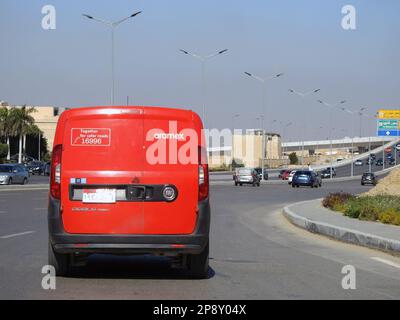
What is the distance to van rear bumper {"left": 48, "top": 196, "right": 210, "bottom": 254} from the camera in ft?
31.3

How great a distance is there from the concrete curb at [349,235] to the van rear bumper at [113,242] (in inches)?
242

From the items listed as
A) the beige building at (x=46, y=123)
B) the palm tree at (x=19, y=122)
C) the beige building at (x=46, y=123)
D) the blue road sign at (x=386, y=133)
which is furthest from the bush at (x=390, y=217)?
the beige building at (x=46, y=123)

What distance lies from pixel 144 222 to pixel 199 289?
1099mm

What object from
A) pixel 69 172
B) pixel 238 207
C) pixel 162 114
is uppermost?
pixel 162 114

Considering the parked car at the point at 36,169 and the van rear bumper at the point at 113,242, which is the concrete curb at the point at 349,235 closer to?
the van rear bumper at the point at 113,242

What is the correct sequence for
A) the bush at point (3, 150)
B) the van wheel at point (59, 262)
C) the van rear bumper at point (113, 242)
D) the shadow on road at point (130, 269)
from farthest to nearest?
the bush at point (3, 150) < the shadow on road at point (130, 269) < the van wheel at point (59, 262) < the van rear bumper at point (113, 242)

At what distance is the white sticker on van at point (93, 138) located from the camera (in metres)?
Answer: 9.58

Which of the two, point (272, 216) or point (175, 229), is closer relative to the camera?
point (175, 229)

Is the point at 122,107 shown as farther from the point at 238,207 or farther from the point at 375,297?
the point at 238,207

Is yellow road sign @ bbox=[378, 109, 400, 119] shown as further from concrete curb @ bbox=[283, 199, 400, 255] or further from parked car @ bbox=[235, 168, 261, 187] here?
concrete curb @ bbox=[283, 199, 400, 255]

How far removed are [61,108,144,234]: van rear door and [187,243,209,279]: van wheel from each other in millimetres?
1131

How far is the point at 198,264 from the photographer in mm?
10383

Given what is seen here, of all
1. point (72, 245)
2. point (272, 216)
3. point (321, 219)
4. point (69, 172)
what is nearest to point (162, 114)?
point (69, 172)

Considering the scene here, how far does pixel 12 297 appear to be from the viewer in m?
8.68
